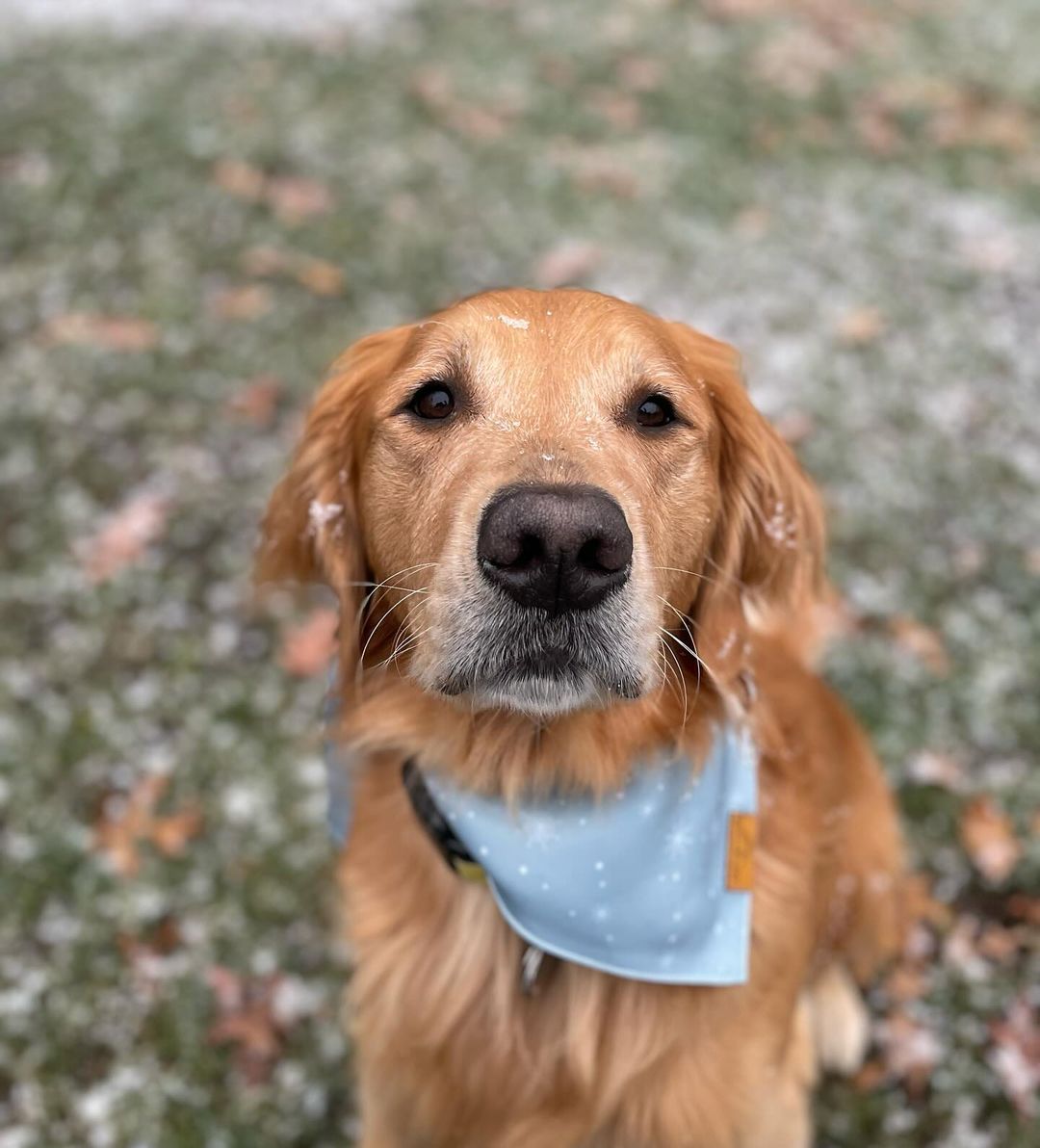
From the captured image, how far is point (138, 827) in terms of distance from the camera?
158 inches

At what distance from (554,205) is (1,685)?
4.97 metres

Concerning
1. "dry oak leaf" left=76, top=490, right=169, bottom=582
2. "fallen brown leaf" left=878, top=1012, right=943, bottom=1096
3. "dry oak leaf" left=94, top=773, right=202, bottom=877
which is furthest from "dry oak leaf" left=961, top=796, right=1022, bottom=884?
"dry oak leaf" left=76, top=490, right=169, bottom=582

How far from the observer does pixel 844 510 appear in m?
5.29

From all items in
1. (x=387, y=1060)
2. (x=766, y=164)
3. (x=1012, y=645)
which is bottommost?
(x=387, y=1060)

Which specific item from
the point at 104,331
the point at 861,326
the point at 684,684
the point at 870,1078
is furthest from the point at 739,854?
the point at 104,331

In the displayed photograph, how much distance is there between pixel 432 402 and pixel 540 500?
61cm

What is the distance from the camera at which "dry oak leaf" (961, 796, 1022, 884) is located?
3871mm

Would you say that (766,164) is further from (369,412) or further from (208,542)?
(369,412)

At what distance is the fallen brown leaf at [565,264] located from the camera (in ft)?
21.9

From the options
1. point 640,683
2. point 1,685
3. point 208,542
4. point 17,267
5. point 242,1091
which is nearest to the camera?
point 640,683

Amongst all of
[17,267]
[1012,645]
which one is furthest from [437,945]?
[17,267]

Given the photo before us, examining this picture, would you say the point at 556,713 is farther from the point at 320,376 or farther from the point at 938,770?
the point at 320,376

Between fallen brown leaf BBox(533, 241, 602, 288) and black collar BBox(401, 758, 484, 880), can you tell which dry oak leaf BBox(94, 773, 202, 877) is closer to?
black collar BBox(401, 758, 484, 880)

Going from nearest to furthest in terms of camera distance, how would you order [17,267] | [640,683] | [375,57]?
[640,683], [17,267], [375,57]
